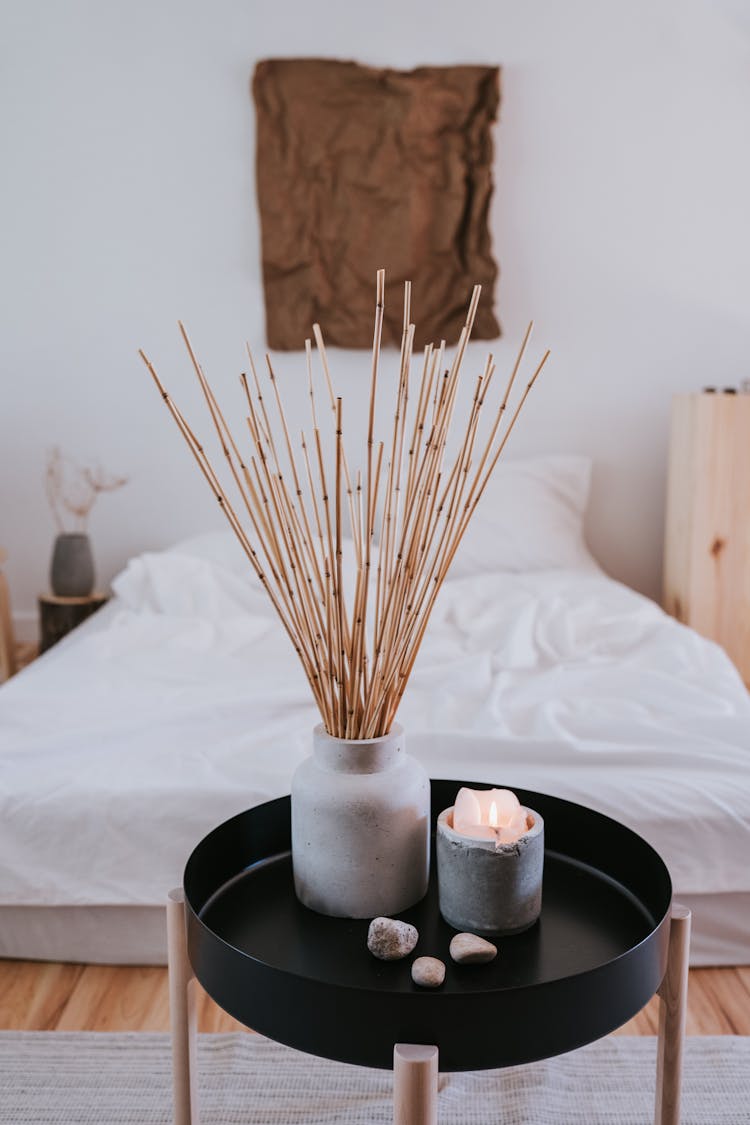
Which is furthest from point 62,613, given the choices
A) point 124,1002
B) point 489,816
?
point 489,816

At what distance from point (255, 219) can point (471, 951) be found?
2903mm

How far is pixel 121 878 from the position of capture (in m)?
1.58

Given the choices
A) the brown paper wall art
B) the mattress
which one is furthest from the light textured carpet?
the brown paper wall art

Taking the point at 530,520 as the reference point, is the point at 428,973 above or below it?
above

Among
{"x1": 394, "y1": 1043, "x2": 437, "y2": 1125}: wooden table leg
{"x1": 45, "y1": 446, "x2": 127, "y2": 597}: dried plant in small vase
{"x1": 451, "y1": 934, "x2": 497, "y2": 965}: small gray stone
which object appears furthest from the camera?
{"x1": 45, "y1": 446, "x2": 127, "y2": 597}: dried plant in small vase

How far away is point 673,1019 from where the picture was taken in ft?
3.47

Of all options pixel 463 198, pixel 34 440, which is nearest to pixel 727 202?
pixel 463 198

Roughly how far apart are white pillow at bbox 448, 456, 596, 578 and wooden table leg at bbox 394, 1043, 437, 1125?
7.70 ft

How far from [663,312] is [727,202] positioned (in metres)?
0.41

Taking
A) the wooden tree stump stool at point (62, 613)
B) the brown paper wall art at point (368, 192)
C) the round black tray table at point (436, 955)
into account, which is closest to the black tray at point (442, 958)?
the round black tray table at point (436, 955)

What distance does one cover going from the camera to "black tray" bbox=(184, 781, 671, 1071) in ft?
2.82

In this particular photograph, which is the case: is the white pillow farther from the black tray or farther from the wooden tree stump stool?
the black tray

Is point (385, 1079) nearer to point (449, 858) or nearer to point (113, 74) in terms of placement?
→ point (449, 858)

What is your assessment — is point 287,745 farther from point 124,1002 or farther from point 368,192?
point 368,192
